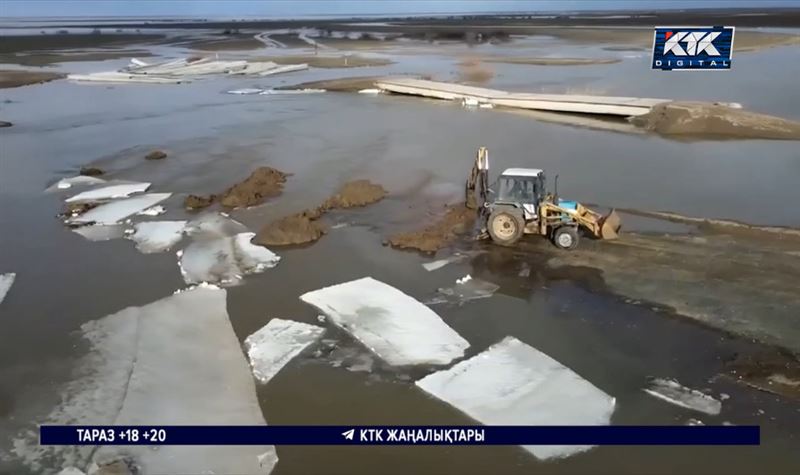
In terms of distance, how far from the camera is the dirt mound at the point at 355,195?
15.6 m

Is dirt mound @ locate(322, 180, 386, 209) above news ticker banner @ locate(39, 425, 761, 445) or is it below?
above

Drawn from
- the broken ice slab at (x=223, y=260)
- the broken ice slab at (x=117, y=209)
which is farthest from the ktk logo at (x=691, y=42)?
the broken ice slab at (x=117, y=209)

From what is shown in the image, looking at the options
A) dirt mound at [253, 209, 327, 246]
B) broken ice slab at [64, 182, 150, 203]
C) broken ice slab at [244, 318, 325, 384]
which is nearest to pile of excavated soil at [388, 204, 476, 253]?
dirt mound at [253, 209, 327, 246]

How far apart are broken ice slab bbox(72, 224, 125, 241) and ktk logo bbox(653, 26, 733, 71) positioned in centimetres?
1205

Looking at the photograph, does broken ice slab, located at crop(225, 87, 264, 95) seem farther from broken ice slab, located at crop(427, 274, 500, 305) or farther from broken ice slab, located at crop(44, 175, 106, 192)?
broken ice slab, located at crop(427, 274, 500, 305)

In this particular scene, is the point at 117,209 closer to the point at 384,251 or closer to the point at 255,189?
the point at 255,189

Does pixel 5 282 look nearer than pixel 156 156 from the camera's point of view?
Yes

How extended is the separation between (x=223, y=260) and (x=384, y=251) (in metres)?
3.37

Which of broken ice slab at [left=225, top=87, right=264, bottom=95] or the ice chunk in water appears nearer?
the ice chunk in water

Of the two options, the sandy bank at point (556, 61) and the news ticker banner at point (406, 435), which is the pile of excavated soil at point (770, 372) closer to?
the news ticker banner at point (406, 435)

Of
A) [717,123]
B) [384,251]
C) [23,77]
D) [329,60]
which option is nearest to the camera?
[384,251]

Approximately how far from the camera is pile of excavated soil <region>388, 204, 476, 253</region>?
504 inches

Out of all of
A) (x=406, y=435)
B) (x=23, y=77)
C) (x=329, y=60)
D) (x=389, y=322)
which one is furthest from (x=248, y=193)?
(x=329, y=60)

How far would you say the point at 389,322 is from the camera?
9.76 metres
